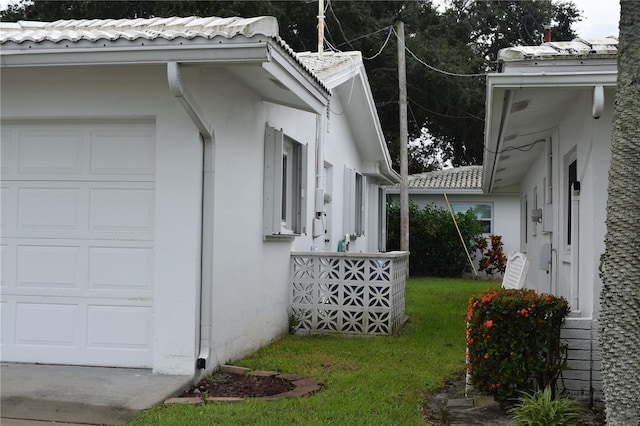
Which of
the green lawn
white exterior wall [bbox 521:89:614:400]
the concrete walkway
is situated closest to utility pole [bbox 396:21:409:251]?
the green lawn

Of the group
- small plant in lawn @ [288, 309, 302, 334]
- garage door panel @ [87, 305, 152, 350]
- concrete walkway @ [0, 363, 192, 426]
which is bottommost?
concrete walkway @ [0, 363, 192, 426]

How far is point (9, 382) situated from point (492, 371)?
3971mm

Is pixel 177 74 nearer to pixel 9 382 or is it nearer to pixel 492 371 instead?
pixel 9 382

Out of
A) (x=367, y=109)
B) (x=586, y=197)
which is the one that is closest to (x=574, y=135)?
(x=586, y=197)

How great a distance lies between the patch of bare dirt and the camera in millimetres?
6309

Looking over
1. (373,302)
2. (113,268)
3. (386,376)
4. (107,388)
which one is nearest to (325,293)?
(373,302)

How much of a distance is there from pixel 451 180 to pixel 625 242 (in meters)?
20.9

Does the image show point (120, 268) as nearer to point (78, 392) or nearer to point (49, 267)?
point (49, 267)

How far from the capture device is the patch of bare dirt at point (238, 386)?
20.7 ft

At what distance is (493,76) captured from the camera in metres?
5.79

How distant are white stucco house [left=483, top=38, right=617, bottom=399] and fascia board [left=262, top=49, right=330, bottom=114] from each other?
1.83m

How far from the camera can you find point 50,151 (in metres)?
7.00

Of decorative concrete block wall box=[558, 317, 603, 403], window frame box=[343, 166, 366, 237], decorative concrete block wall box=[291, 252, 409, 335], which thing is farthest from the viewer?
window frame box=[343, 166, 366, 237]

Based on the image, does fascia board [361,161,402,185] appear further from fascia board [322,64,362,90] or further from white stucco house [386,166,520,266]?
white stucco house [386,166,520,266]
